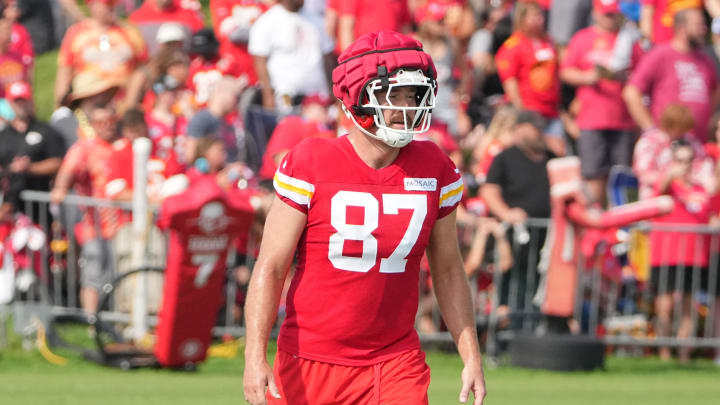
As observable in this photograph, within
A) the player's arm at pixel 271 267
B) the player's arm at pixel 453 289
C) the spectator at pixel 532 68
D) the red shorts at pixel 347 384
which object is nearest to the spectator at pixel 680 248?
the spectator at pixel 532 68

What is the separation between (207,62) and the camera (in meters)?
13.7

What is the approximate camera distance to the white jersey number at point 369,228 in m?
4.58

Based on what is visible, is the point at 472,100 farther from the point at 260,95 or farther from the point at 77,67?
the point at 77,67

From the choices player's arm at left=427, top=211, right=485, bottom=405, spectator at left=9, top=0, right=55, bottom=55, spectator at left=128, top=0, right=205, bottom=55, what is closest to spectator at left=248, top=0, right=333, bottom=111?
spectator at left=128, top=0, right=205, bottom=55

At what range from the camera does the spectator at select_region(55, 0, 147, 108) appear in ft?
42.3

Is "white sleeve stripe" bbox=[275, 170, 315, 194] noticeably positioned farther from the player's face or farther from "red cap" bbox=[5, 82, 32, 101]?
"red cap" bbox=[5, 82, 32, 101]

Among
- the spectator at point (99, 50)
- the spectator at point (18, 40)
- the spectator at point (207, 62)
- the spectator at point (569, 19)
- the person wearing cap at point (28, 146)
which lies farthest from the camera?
the spectator at point (569, 19)

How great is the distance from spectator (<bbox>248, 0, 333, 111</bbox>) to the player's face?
829cm

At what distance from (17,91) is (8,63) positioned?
4.44 feet

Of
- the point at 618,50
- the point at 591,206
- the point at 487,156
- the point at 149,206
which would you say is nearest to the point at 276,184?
the point at 149,206

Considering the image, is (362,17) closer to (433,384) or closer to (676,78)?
(676,78)

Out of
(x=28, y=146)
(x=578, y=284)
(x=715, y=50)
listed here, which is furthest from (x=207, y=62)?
(x=715, y=50)

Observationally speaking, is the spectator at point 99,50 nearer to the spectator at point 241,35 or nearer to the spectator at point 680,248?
the spectator at point 241,35

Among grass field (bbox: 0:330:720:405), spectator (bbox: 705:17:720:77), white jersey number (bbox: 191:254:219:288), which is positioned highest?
spectator (bbox: 705:17:720:77)
